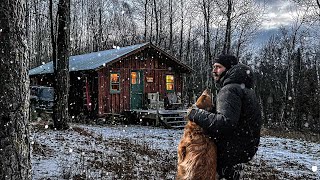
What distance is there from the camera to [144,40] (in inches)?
1542

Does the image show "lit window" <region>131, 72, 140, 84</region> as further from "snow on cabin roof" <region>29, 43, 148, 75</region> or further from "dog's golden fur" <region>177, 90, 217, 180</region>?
"dog's golden fur" <region>177, 90, 217, 180</region>

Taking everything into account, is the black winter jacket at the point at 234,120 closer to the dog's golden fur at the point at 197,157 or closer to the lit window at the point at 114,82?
the dog's golden fur at the point at 197,157

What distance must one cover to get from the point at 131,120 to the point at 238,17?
1463 cm

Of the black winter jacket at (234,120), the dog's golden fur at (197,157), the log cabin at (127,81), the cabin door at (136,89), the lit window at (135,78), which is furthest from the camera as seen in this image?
the lit window at (135,78)

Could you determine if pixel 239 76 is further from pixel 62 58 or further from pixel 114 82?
pixel 114 82

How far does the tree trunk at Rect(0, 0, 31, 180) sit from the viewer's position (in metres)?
2.92

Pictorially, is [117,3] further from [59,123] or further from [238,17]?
[59,123]

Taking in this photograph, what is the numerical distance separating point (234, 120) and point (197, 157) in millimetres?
489

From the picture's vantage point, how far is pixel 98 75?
20016 mm

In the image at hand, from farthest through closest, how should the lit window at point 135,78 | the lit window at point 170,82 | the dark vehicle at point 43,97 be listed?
1. the lit window at point 170,82
2. the lit window at point 135,78
3. the dark vehicle at point 43,97

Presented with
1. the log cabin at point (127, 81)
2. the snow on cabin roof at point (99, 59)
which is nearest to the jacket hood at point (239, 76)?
the log cabin at point (127, 81)

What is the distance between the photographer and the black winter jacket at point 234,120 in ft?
9.11

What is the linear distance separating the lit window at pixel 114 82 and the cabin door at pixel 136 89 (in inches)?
36.3

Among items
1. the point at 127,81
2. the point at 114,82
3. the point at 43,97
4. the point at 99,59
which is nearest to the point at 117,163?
the point at 114,82
